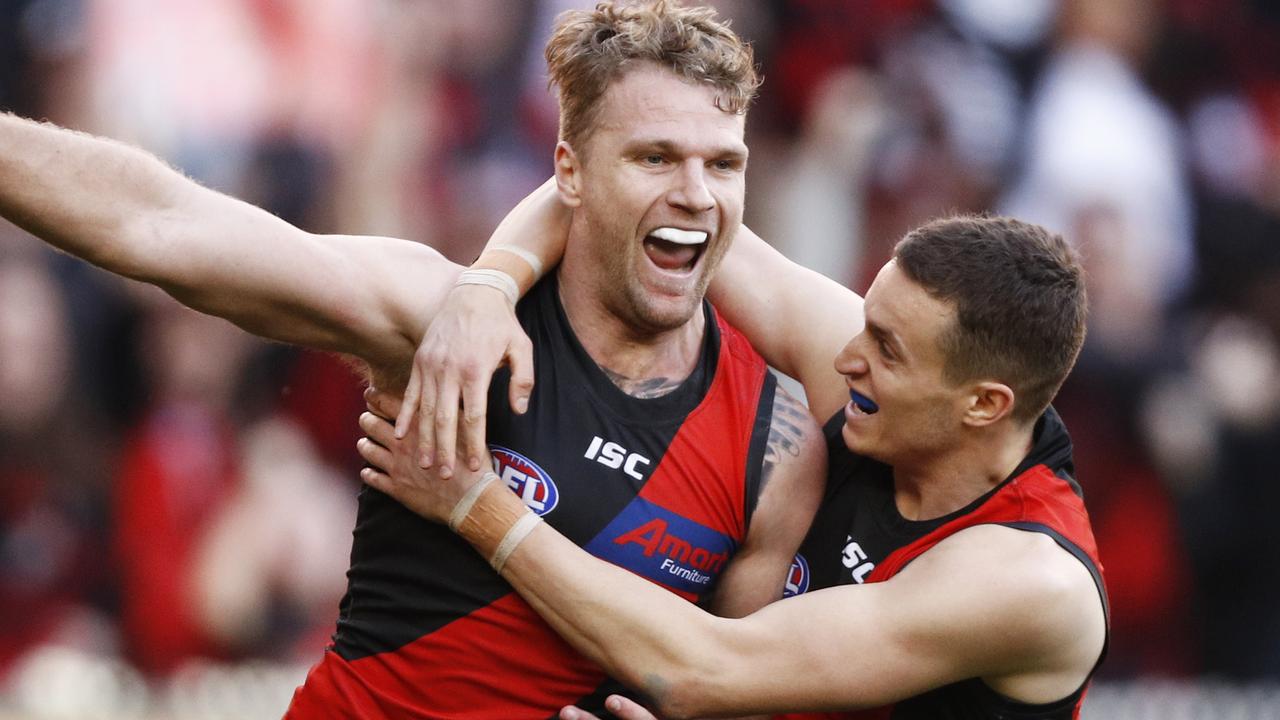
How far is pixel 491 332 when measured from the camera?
13.7ft

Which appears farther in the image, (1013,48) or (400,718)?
(1013,48)

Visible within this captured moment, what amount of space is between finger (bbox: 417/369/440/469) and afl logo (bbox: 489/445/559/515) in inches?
12.7

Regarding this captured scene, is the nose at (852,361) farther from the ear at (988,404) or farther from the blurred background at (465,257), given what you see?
the blurred background at (465,257)

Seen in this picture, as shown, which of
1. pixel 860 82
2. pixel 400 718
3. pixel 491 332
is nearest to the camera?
pixel 491 332

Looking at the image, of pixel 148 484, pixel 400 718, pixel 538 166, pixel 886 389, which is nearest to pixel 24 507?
pixel 148 484

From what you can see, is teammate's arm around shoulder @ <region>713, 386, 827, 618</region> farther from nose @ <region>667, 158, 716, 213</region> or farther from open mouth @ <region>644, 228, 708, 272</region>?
nose @ <region>667, 158, 716, 213</region>

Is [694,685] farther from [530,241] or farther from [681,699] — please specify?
[530,241]

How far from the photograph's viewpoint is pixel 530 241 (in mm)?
4629

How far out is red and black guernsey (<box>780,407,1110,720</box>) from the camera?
14.6 ft

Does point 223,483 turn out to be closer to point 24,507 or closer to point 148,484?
point 148,484

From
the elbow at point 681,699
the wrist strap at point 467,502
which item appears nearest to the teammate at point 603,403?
the wrist strap at point 467,502

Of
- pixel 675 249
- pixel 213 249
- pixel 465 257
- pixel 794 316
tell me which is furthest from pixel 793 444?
pixel 465 257

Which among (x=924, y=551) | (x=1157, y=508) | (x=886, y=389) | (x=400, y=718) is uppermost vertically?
(x=886, y=389)

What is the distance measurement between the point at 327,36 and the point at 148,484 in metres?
2.50
